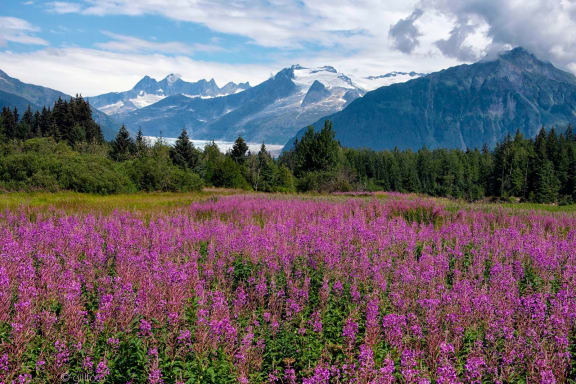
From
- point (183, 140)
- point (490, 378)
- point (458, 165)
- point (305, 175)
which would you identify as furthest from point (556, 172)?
point (490, 378)

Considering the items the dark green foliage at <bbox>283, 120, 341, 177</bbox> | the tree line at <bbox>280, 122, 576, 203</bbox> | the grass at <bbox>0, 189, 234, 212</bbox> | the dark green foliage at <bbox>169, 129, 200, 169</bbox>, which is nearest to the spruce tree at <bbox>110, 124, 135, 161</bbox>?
the dark green foliage at <bbox>169, 129, 200, 169</bbox>

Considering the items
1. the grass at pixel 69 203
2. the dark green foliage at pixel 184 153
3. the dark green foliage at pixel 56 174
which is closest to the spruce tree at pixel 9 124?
the dark green foliage at pixel 184 153

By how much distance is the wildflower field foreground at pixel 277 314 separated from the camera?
3.93m

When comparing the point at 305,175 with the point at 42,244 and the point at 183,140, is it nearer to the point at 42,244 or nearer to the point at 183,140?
the point at 183,140

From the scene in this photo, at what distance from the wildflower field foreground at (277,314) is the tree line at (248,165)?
19.1 m

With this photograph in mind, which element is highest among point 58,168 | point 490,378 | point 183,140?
point 183,140

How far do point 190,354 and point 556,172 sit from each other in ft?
314

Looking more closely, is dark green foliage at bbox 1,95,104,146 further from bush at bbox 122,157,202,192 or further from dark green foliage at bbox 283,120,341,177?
bush at bbox 122,157,202,192

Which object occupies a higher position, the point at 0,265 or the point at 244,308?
the point at 0,265

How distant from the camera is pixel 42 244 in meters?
8.17

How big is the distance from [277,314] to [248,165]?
242 feet

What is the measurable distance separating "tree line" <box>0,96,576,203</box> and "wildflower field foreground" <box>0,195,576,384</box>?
751 inches

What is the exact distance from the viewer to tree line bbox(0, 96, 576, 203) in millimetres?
27484

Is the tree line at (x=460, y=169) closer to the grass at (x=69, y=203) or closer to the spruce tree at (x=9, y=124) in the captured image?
the grass at (x=69, y=203)
